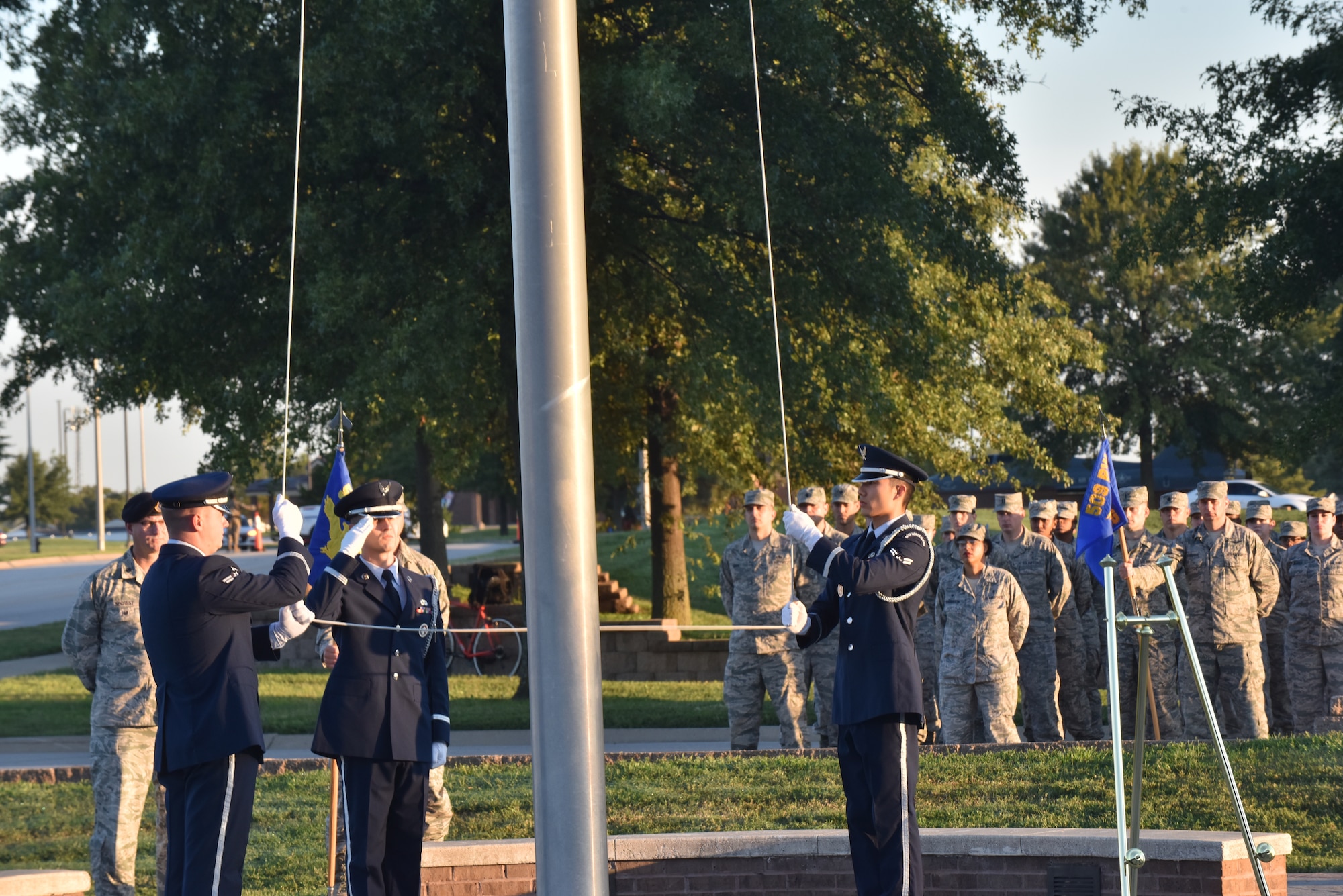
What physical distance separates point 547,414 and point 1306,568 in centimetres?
992


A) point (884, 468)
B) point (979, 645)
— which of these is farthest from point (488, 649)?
point (884, 468)

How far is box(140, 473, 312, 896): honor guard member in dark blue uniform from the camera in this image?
6.06 m

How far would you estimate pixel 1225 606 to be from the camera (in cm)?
1188

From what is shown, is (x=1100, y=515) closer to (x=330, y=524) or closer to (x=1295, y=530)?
(x=1295, y=530)

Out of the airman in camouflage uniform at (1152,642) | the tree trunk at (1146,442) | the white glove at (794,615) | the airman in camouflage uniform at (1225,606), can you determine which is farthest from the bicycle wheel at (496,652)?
the tree trunk at (1146,442)

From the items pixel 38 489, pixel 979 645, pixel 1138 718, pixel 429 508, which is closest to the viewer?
pixel 1138 718

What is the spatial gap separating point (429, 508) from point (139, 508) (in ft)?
58.3

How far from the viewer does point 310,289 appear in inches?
579

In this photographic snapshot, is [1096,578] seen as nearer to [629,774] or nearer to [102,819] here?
[629,774]

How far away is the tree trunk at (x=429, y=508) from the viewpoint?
24734mm

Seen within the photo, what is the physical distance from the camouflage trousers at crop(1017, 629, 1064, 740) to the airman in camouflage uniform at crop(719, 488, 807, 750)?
6.16ft

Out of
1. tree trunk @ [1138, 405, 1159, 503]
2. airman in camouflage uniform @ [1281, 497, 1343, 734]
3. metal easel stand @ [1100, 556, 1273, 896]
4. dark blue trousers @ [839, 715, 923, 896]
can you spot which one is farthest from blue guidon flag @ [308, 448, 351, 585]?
tree trunk @ [1138, 405, 1159, 503]

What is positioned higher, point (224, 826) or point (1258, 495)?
point (1258, 495)

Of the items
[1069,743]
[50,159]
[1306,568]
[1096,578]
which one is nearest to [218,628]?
[1069,743]
